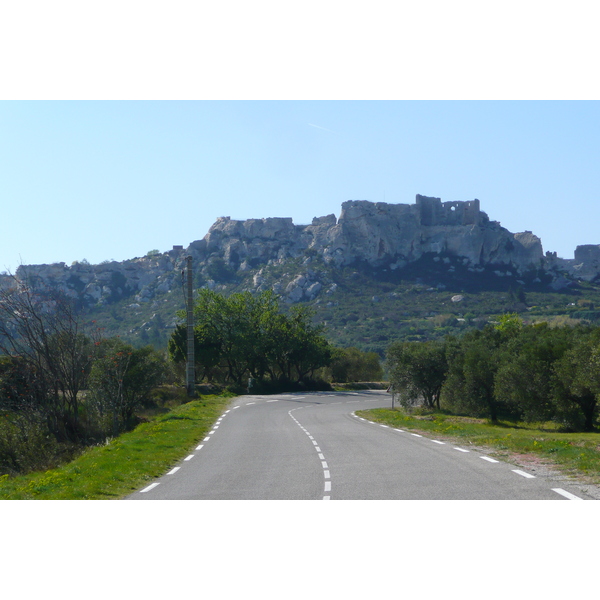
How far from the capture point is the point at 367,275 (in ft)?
492

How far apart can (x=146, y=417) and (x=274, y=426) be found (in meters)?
15.8

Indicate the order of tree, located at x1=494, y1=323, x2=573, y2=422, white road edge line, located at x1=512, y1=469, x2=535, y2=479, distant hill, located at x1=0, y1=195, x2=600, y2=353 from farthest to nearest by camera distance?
distant hill, located at x1=0, y1=195, x2=600, y2=353 < tree, located at x1=494, y1=323, x2=573, y2=422 < white road edge line, located at x1=512, y1=469, x2=535, y2=479

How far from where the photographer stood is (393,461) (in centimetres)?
1349

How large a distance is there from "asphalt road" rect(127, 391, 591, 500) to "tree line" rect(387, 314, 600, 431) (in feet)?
73.9

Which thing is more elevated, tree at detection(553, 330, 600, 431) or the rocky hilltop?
the rocky hilltop

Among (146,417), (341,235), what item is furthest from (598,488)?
(341,235)

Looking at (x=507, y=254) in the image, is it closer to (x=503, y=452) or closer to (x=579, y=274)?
(x=579, y=274)

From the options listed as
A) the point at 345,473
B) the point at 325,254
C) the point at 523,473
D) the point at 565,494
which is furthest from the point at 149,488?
the point at 325,254

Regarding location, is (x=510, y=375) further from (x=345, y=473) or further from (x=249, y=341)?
(x=345, y=473)

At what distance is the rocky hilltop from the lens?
14975cm

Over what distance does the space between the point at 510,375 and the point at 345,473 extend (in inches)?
1294

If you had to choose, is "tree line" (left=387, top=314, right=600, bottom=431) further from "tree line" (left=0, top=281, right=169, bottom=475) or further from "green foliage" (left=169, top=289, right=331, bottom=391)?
"tree line" (left=0, top=281, right=169, bottom=475)

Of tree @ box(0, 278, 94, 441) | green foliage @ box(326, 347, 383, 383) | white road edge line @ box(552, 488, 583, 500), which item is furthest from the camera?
green foliage @ box(326, 347, 383, 383)

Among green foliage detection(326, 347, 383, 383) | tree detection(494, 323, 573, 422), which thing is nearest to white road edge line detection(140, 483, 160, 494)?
tree detection(494, 323, 573, 422)
